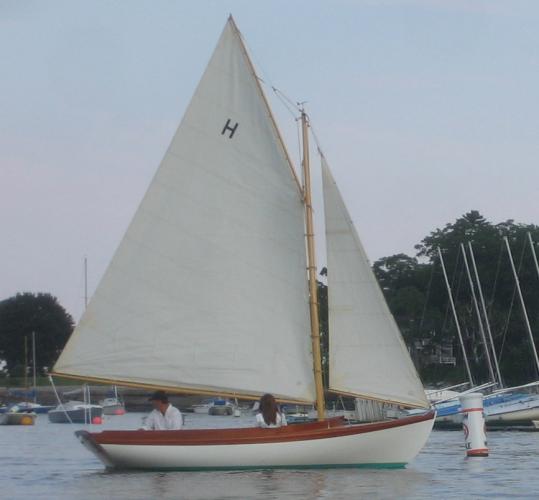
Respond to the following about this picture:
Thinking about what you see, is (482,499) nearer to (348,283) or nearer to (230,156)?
(348,283)

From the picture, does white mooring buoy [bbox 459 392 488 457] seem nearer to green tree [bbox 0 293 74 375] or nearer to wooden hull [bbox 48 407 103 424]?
wooden hull [bbox 48 407 103 424]

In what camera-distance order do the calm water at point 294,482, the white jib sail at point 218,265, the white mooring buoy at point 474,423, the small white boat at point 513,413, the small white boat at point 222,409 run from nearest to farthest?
1. the calm water at point 294,482
2. the white jib sail at point 218,265
3. the white mooring buoy at point 474,423
4. the small white boat at point 513,413
5. the small white boat at point 222,409

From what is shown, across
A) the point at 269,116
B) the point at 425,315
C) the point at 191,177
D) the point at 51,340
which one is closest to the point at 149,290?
the point at 191,177

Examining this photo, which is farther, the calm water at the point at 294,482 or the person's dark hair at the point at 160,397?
the person's dark hair at the point at 160,397

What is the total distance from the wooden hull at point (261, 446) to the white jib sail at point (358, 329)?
115 centimetres

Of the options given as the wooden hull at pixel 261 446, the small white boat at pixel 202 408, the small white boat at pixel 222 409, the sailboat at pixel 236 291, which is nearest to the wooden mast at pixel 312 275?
the sailboat at pixel 236 291

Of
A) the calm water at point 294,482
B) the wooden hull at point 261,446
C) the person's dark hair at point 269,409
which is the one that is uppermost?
the person's dark hair at point 269,409

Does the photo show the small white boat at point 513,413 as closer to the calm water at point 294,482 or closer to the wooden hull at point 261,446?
the calm water at point 294,482

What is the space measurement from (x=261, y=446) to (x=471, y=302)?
98.6m

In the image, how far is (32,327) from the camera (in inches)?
7121

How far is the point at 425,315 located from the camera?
13388cm

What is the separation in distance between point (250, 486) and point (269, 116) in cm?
1006

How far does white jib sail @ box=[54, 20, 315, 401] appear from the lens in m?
34.6

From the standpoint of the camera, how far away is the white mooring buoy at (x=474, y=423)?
1465 inches
